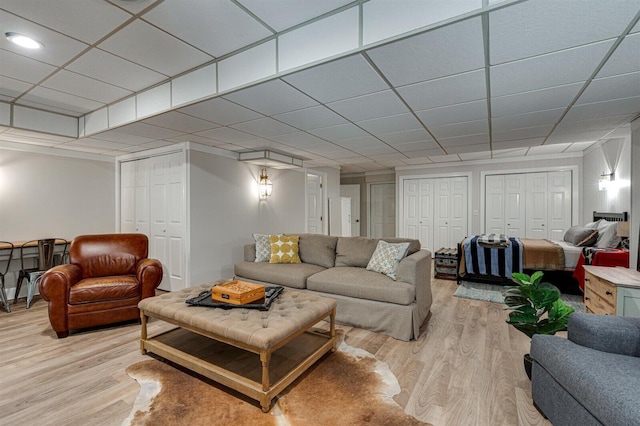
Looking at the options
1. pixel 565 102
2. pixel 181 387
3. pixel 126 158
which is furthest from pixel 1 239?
pixel 565 102

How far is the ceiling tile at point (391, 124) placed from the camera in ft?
10.7

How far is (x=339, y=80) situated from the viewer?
7.50 ft

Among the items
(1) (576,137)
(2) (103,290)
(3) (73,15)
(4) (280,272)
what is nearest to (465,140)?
(1) (576,137)

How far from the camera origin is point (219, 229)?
4.82 meters

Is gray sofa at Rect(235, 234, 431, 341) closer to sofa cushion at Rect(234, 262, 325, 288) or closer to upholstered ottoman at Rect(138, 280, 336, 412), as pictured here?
sofa cushion at Rect(234, 262, 325, 288)

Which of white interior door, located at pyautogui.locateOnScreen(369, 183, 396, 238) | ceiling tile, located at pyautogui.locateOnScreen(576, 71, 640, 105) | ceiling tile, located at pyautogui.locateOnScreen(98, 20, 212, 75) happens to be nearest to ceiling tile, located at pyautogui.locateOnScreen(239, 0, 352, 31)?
ceiling tile, located at pyautogui.locateOnScreen(98, 20, 212, 75)

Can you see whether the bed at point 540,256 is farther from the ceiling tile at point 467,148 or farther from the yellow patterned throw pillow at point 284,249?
the yellow patterned throw pillow at point 284,249

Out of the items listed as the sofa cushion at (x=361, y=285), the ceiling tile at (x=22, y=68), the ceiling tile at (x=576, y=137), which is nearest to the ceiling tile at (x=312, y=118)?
the sofa cushion at (x=361, y=285)

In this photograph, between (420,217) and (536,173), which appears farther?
(420,217)

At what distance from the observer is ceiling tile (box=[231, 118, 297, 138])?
3.37m

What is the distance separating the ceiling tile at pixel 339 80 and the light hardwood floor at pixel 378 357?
2.24 m

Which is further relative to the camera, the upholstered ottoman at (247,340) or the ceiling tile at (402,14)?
the upholstered ottoman at (247,340)

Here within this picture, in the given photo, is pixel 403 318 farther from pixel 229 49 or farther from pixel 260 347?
pixel 229 49

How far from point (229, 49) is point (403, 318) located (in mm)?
2755
